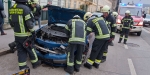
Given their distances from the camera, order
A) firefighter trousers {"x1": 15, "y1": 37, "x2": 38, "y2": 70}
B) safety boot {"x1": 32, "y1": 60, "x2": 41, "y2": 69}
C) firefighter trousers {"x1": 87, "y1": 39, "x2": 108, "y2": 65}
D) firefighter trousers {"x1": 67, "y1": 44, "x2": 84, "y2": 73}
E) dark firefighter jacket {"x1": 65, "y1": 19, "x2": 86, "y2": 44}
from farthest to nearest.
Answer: firefighter trousers {"x1": 87, "y1": 39, "x2": 108, "y2": 65}
safety boot {"x1": 32, "y1": 60, "x2": 41, "y2": 69}
firefighter trousers {"x1": 67, "y1": 44, "x2": 84, "y2": 73}
dark firefighter jacket {"x1": 65, "y1": 19, "x2": 86, "y2": 44}
firefighter trousers {"x1": 15, "y1": 37, "x2": 38, "y2": 70}

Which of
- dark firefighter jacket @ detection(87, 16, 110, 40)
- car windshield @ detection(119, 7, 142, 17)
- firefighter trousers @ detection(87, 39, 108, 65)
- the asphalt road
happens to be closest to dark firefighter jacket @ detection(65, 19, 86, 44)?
dark firefighter jacket @ detection(87, 16, 110, 40)

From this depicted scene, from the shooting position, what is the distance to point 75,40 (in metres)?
4.02

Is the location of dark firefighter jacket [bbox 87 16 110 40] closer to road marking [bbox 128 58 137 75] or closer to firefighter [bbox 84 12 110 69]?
firefighter [bbox 84 12 110 69]

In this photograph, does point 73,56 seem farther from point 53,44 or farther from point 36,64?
point 36,64

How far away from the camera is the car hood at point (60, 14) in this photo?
5109mm

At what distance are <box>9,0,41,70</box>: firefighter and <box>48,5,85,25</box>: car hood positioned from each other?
1.48m

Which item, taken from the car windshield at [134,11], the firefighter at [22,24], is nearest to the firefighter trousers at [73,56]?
the firefighter at [22,24]

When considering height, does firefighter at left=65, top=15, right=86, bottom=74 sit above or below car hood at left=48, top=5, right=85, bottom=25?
below

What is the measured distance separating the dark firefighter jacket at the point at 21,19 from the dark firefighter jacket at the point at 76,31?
98cm

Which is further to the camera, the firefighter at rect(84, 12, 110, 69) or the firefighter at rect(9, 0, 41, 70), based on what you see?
the firefighter at rect(84, 12, 110, 69)

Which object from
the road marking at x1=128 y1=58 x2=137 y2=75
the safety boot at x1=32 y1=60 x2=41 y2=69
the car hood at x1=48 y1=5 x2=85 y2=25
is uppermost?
the car hood at x1=48 y1=5 x2=85 y2=25

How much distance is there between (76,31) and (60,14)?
155 cm

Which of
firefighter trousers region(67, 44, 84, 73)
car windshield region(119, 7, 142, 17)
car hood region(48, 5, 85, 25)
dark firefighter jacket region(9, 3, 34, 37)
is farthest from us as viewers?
car windshield region(119, 7, 142, 17)

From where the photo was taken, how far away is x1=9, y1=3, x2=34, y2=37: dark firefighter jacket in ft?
12.0
